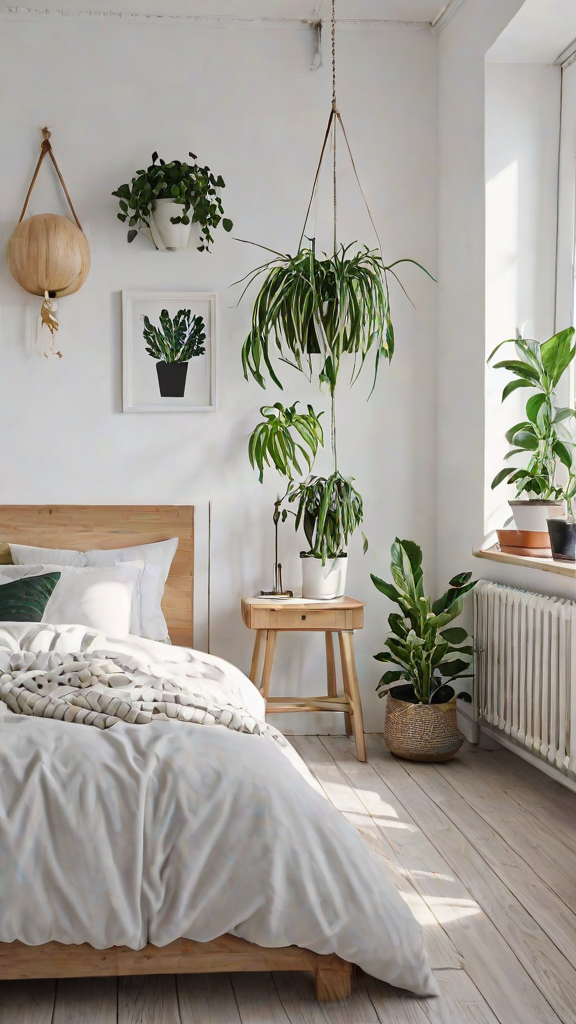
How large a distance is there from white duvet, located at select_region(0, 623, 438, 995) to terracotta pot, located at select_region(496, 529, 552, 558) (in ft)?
5.19

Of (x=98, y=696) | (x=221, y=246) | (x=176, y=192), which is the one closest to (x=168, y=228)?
(x=176, y=192)

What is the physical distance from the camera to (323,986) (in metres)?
1.73

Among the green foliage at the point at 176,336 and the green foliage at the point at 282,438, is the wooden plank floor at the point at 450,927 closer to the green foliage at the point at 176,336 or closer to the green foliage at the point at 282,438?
the green foliage at the point at 282,438

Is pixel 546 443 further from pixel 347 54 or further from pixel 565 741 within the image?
pixel 347 54

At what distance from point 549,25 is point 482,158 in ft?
1.61

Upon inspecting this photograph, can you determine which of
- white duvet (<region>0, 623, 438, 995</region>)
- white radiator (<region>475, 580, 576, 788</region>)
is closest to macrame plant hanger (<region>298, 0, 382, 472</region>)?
white radiator (<region>475, 580, 576, 788</region>)

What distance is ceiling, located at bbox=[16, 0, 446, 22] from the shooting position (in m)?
3.54

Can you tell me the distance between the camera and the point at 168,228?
354 cm

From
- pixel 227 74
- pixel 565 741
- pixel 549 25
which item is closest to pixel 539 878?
pixel 565 741

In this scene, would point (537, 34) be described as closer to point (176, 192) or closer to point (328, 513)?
point (176, 192)

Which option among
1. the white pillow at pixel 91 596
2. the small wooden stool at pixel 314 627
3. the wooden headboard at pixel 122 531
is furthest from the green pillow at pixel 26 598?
the small wooden stool at pixel 314 627

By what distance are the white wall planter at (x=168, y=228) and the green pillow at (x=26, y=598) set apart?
149cm

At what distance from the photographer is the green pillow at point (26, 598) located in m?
2.93

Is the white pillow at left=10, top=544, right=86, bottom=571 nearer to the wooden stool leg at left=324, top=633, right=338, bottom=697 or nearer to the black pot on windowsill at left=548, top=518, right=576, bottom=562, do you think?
the wooden stool leg at left=324, top=633, right=338, bottom=697
